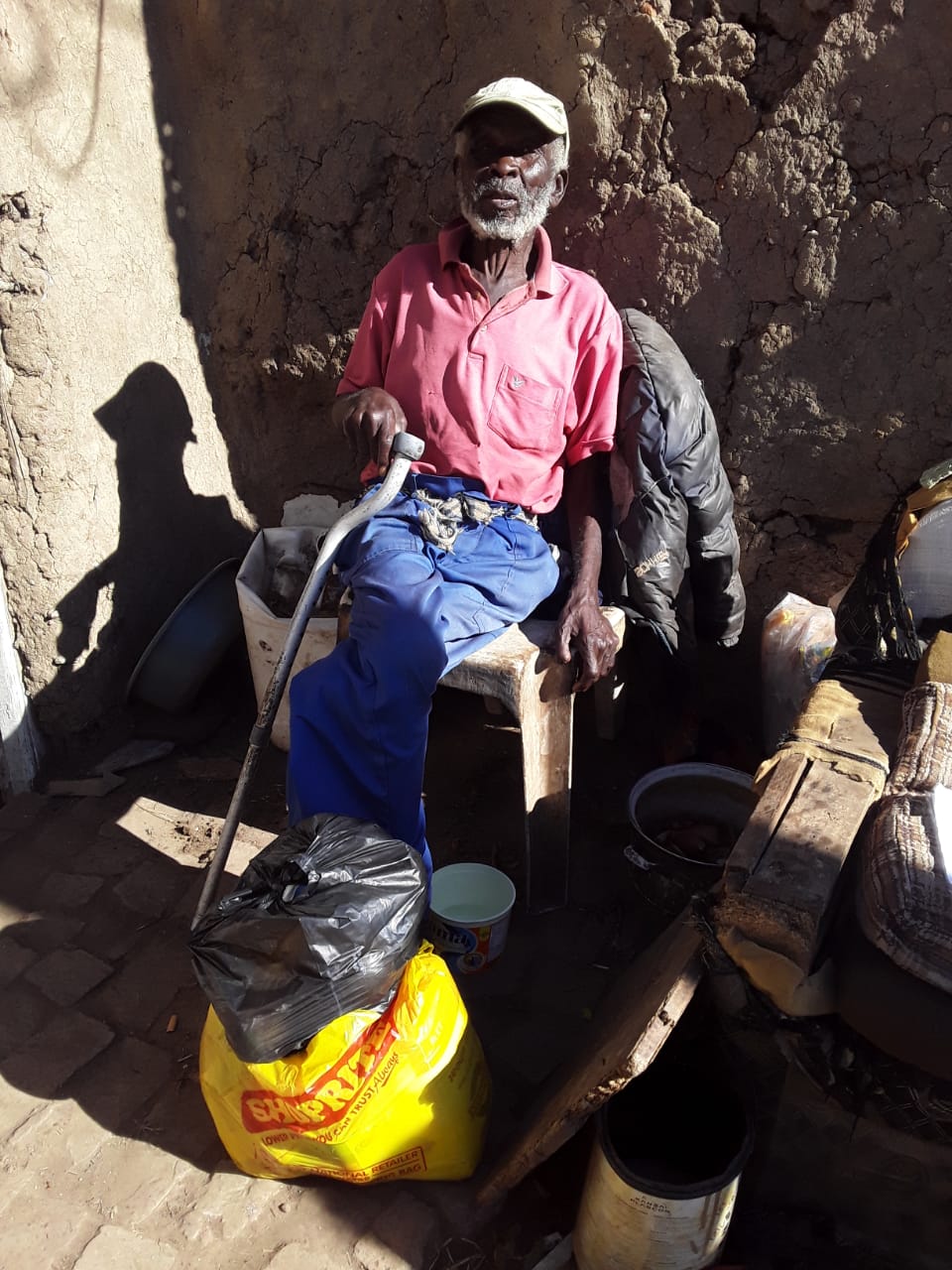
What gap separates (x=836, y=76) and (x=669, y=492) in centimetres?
131

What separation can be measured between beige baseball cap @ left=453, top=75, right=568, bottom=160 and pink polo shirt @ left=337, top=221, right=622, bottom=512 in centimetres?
35

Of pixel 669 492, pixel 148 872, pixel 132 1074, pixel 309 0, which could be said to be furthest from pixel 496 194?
pixel 132 1074

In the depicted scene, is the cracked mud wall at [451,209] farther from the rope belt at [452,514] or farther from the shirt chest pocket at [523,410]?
the rope belt at [452,514]

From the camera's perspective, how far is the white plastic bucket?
254 centimetres

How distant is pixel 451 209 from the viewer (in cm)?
328

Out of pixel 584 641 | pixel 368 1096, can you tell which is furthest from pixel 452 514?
pixel 368 1096

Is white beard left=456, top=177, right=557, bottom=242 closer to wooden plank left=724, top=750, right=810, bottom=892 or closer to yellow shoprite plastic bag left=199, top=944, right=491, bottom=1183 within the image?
wooden plank left=724, top=750, right=810, bottom=892

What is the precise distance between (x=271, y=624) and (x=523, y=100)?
1.77 m

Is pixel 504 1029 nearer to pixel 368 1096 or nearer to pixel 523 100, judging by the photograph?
pixel 368 1096

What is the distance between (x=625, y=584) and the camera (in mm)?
3023

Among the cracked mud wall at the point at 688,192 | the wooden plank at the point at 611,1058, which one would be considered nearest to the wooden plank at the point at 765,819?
the wooden plank at the point at 611,1058

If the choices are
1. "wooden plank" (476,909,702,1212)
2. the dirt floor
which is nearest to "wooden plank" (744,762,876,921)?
"wooden plank" (476,909,702,1212)

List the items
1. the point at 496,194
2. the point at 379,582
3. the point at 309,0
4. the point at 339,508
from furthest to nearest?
1. the point at 339,508
2. the point at 309,0
3. the point at 496,194
4. the point at 379,582

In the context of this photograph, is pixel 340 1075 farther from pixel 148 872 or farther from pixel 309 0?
pixel 309 0
